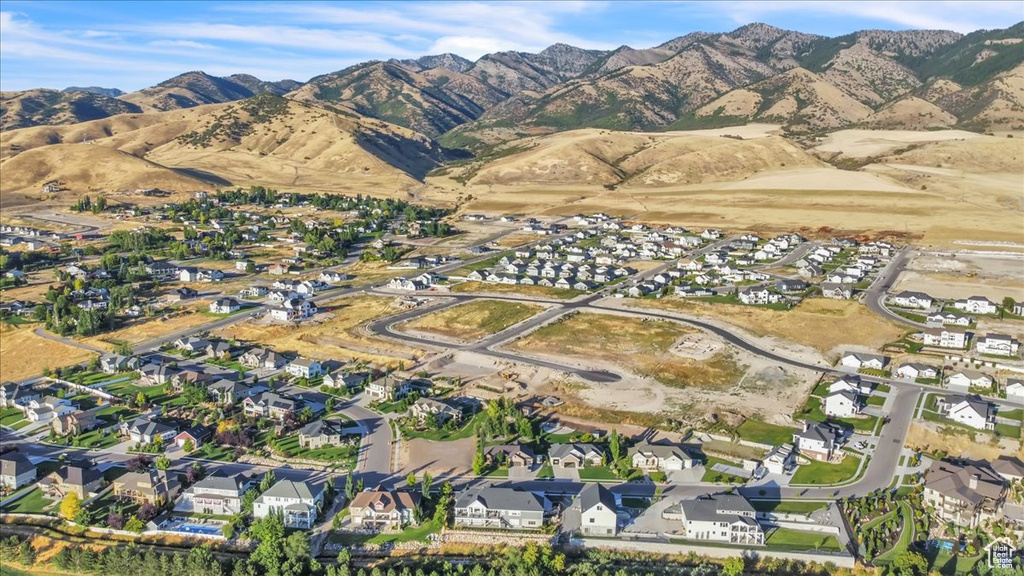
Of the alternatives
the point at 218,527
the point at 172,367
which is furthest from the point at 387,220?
the point at 218,527

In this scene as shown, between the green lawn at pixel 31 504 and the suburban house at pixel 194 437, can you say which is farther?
the suburban house at pixel 194 437

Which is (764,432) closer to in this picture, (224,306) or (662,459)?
(662,459)

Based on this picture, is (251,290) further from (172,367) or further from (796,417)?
(796,417)

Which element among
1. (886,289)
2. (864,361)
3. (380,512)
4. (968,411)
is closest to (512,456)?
(380,512)

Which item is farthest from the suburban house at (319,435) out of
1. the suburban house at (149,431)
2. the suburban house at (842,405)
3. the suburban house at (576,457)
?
the suburban house at (842,405)

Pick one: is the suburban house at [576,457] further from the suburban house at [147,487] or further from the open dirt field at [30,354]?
the open dirt field at [30,354]

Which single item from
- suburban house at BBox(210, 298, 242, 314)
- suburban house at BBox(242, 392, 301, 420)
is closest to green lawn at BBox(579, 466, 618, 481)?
suburban house at BBox(242, 392, 301, 420)

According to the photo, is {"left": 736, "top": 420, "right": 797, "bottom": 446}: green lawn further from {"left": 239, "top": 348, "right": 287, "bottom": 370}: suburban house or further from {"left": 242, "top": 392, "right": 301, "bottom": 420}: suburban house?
{"left": 239, "top": 348, "right": 287, "bottom": 370}: suburban house
